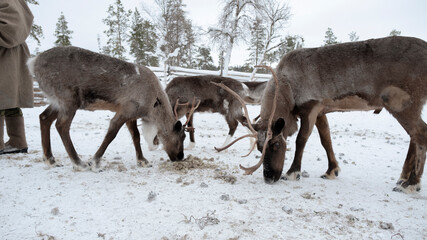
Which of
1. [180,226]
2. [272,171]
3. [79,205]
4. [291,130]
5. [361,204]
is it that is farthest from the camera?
[291,130]

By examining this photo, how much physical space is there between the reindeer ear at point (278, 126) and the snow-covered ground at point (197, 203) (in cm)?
76

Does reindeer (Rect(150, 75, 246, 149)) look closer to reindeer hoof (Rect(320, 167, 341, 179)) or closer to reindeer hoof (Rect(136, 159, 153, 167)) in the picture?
reindeer hoof (Rect(136, 159, 153, 167))

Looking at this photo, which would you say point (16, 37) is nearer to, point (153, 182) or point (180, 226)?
point (153, 182)

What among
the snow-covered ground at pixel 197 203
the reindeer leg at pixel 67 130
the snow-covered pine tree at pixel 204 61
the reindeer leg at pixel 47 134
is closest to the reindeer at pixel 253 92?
the snow-covered ground at pixel 197 203

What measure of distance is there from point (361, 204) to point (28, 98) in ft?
18.6

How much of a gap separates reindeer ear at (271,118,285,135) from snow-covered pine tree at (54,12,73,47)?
112ft

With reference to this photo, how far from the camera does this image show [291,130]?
3703mm

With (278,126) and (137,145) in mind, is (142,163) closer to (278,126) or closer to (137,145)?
(137,145)

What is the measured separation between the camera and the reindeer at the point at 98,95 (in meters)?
3.69

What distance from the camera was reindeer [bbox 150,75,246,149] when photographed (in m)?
6.40

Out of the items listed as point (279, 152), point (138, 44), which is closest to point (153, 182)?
point (279, 152)

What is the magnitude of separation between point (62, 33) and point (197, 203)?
35960 millimetres

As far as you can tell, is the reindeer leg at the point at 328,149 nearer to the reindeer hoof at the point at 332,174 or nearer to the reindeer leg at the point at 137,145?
the reindeer hoof at the point at 332,174

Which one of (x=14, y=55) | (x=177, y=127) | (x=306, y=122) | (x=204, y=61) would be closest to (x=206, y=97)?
(x=177, y=127)
